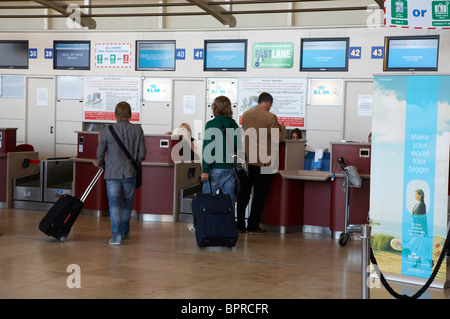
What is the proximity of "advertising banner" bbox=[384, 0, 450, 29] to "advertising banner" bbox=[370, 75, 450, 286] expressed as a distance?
2236 millimetres

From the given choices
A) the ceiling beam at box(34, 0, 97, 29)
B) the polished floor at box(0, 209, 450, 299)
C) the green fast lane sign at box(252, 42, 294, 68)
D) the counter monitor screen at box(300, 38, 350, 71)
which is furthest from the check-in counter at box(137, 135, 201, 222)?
the ceiling beam at box(34, 0, 97, 29)

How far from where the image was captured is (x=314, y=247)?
23.1 ft

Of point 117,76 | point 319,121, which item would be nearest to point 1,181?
point 117,76

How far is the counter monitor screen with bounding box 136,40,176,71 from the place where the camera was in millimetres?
12209

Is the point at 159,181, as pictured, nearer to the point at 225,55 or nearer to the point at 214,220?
the point at 214,220

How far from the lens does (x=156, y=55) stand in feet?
40.3

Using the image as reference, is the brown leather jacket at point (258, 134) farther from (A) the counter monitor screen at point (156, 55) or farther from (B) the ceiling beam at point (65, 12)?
(B) the ceiling beam at point (65, 12)

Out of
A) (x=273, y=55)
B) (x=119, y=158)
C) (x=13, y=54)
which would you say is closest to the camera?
(x=119, y=158)

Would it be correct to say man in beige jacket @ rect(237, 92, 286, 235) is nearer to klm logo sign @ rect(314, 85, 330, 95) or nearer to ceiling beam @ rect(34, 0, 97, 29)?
klm logo sign @ rect(314, 85, 330, 95)

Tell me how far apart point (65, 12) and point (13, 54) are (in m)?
1.85

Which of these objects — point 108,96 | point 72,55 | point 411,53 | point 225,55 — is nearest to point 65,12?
point 72,55
